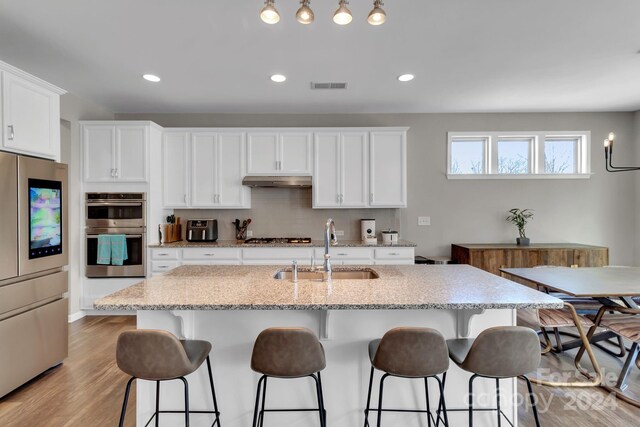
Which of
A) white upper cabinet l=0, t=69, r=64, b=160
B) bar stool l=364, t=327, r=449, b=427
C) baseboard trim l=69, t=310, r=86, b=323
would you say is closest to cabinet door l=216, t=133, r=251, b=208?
white upper cabinet l=0, t=69, r=64, b=160

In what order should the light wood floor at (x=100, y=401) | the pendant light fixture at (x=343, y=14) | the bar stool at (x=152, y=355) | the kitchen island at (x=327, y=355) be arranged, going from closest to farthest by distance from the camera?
the bar stool at (x=152, y=355) → the pendant light fixture at (x=343, y=14) → the kitchen island at (x=327, y=355) → the light wood floor at (x=100, y=401)

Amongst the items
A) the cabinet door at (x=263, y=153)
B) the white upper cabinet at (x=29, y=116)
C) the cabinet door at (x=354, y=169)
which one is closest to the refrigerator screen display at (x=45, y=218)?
the white upper cabinet at (x=29, y=116)

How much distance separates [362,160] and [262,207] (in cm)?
151

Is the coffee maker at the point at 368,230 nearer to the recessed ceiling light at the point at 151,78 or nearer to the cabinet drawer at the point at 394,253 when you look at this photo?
the cabinet drawer at the point at 394,253

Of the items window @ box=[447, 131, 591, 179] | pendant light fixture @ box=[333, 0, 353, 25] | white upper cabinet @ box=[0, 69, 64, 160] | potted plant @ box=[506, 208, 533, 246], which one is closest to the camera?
pendant light fixture @ box=[333, 0, 353, 25]

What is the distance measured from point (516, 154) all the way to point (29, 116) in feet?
17.8

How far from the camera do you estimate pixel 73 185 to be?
153 inches

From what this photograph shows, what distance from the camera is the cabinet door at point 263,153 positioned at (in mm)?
4297

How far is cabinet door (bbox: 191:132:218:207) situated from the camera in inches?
169

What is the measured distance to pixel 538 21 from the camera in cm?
240

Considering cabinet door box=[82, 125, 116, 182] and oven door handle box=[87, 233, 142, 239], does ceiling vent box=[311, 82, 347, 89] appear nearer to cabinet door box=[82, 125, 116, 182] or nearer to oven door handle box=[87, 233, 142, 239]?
cabinet door box=[82, 125, 116, 182]

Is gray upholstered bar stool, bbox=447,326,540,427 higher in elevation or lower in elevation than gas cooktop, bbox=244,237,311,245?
lower

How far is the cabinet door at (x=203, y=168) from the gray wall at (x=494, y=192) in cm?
42

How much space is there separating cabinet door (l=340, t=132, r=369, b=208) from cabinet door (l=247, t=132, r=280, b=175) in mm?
862
